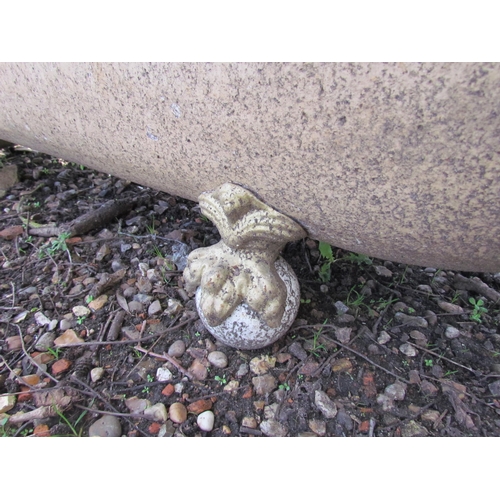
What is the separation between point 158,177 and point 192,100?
416mm

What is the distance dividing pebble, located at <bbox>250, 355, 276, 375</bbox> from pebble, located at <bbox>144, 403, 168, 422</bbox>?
344 millimetres

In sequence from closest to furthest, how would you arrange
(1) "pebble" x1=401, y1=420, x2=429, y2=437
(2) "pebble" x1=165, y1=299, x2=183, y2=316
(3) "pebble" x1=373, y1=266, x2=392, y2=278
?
(1) "pebble" x1=401, y1=420, x2=429, y2=437 → (2) "pebble" x1=165, y1=299, x2=183, y2=316 → (3) "pebble" x1=373, y1=266, x2=392, y2=278

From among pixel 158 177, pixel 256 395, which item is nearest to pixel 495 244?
pixel 256 395

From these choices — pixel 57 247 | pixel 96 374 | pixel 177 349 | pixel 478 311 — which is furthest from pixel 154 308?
pixel 478 311

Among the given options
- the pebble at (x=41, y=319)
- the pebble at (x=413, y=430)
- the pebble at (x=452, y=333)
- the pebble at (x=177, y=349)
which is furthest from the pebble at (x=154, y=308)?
the pebble at (x=452, y=333)

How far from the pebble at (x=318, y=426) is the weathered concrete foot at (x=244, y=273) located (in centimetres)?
31

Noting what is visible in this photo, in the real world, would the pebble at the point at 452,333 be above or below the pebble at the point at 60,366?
above

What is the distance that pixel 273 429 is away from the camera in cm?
141

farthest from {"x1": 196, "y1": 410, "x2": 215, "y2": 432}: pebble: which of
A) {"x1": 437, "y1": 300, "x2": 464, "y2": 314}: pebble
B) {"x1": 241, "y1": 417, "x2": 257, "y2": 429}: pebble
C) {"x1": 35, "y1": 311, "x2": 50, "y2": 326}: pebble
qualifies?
{"x1": 437, "y1": 300, "x2": 464, "y2": 314}: pebble

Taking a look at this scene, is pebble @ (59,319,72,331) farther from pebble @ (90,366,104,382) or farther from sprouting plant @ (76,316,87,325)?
pebble @ (90,366,104,382)

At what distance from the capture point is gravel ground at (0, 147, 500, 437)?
144 centimetres

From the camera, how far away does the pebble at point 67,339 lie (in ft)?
5.63

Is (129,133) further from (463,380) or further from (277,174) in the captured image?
(463,380)

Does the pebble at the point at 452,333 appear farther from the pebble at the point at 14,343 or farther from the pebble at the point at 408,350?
the pebble at the point at 14,343
